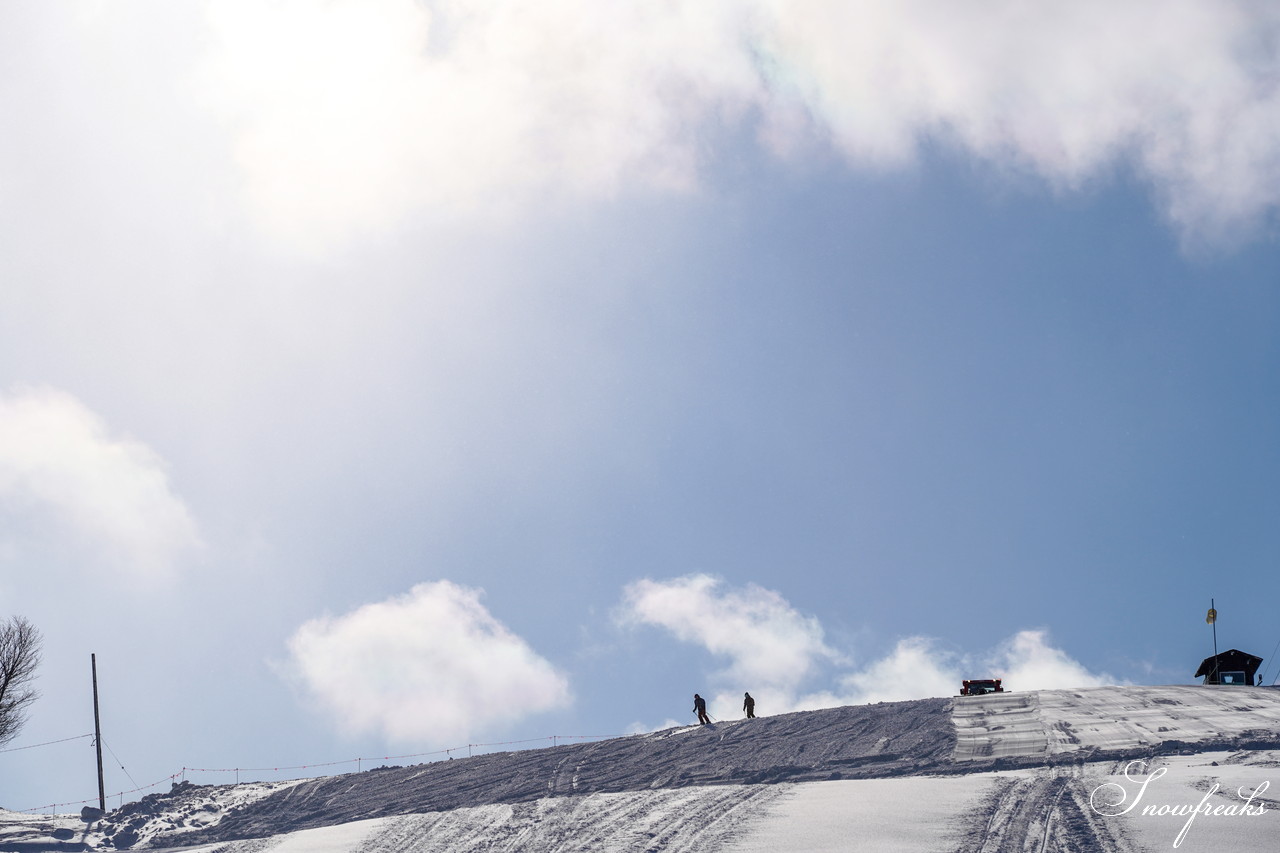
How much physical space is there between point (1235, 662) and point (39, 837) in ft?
183

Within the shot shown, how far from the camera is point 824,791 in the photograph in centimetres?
3241

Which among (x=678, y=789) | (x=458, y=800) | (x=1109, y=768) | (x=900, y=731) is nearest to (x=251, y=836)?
(x=458, y=800)

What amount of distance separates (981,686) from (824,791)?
790 inches

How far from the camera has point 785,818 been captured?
29641mm

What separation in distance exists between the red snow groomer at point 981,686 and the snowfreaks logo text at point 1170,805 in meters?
19.8

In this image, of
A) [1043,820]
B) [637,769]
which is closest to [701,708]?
[637,769]

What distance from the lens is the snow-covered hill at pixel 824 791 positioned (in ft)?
88.8

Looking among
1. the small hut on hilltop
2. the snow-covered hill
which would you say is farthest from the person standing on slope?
the small hut on hilltop

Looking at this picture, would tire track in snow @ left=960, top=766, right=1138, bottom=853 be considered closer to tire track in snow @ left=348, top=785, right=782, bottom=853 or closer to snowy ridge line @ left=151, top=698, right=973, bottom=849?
snowy ridge line @ left=151, top=698, right=973, bottom=849

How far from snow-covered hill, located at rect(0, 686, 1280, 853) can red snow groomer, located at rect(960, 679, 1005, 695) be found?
483cm

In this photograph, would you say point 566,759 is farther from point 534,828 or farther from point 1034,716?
point 1034,716

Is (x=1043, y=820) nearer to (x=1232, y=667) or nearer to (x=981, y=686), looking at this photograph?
(x=981, y=686)

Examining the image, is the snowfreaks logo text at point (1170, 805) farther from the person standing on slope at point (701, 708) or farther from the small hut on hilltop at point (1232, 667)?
the small hut on hilltop at point (1232, 667)

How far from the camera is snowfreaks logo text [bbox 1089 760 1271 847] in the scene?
1024 inches
